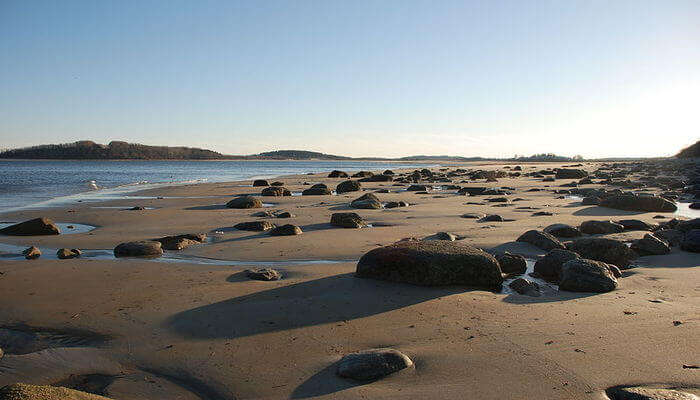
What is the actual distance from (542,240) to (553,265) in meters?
1.73

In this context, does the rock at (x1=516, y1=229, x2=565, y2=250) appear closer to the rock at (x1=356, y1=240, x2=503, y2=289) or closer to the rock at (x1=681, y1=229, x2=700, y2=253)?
the rock at (x1=681, y1=229, x2=700, y2=253)

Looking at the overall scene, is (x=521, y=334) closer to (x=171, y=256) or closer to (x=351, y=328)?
(x=351, y=328)

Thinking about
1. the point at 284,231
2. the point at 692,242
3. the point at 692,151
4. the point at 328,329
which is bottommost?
the point at 328,329

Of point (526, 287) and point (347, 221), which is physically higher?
point (347, 221)

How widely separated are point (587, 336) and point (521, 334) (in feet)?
1.80

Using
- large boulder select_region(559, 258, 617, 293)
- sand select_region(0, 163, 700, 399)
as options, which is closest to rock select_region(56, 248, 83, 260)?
sand select_region(0, 163, 700, 399)

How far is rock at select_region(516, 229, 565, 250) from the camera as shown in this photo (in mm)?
7711

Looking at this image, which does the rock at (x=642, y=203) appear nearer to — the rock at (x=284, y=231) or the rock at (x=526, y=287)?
the rock at (x=526, y=287)

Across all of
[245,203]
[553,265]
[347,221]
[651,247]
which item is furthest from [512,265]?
[245,203]

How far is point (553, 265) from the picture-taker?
6.20 m

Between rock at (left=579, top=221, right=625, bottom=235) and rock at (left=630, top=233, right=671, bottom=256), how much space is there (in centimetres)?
159

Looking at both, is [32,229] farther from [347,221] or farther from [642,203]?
[642,203]

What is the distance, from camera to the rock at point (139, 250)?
769cm

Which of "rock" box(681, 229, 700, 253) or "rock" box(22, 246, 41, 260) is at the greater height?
"rock" box(681, 229, 700, 253)
